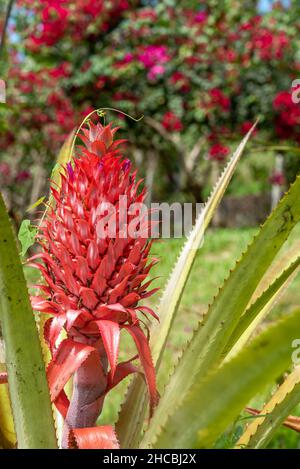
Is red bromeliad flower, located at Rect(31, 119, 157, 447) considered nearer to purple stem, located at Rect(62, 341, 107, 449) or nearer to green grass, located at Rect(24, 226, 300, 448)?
purple stem, located at Rect(62, 341, 107, 449)

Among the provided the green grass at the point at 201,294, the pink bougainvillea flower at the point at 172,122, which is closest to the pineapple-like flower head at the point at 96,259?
the green grass at the point at 201,294

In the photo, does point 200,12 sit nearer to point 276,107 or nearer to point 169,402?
point 276,107

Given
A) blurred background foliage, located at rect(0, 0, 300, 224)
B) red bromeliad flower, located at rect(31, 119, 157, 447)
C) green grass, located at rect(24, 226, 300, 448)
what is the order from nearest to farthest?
red bromeliad flower, located at rect(31, 119, 157, 447) → green grass, located at rect(24, 226, 300, 448) → blurred background foliage, located at rect(0, 0, 300, 224)

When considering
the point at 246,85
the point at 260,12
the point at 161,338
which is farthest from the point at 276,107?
the point at 161,338

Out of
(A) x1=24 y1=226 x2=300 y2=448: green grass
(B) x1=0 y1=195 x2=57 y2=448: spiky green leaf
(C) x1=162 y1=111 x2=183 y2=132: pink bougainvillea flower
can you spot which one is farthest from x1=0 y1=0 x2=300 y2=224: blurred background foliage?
(B) x1=0 y1=195 x2=57 y2=448: spiky green leaf

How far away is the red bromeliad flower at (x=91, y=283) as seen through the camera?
777 millimetres

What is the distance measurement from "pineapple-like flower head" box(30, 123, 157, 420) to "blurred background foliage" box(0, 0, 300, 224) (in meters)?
5.67

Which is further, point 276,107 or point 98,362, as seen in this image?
point 276,107

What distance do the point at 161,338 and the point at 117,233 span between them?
0.79 ft

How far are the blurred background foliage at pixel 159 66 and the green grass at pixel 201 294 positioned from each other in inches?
37.6

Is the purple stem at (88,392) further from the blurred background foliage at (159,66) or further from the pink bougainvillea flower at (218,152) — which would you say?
the pink bougainvillea flower at (218,152)

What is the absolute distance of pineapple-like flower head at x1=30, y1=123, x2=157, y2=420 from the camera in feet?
2.57

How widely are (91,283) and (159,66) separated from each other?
6263 millimetres

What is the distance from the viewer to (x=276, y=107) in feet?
23.3
